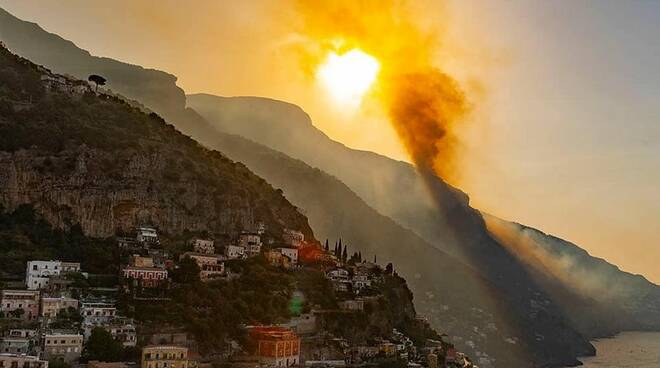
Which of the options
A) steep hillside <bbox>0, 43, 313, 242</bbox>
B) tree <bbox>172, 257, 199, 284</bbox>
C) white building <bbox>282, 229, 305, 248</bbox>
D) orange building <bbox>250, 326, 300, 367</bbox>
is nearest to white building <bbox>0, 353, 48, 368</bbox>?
orange building <bbox>250, 326, 300, 367</bbox>

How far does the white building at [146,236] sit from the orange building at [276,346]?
35.1 feet

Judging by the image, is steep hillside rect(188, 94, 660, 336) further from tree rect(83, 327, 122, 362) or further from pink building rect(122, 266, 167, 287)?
tree rect(83, 327, 122, 362)

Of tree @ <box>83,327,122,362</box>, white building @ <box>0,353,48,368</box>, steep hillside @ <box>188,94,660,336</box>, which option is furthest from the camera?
steep hillside @ <box>188,94,660,336</box>

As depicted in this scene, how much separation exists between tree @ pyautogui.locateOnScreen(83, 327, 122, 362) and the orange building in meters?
7.89

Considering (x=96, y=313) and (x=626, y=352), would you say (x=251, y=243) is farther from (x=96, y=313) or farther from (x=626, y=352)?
(x=626, y=352)

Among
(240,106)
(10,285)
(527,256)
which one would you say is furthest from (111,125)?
(527,256)

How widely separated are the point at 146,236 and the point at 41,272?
9384 mm

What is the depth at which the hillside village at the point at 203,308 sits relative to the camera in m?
37.3

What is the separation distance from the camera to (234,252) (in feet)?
173

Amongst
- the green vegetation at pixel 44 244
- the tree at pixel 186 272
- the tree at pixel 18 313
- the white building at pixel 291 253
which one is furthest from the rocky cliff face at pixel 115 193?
the tree at pixel 18 313

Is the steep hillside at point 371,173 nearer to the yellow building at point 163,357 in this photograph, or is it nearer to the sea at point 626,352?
the sea at point 626,352

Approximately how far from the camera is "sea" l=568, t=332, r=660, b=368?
108 meters

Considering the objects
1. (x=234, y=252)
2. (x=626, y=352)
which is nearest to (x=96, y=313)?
(x=234, y=252)

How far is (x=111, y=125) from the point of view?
5834cm
